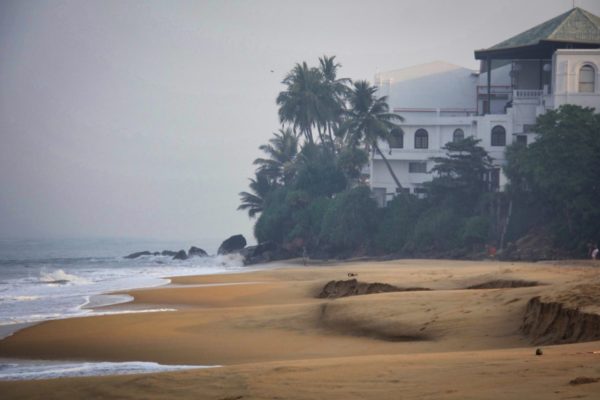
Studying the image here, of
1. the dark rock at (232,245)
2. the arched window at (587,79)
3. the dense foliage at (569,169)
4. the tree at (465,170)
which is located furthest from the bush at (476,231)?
the dark rock at (232,245)

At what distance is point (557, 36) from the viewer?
4841 cm

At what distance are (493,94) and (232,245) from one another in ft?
89.9

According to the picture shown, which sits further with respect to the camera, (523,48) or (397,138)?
(397,138)

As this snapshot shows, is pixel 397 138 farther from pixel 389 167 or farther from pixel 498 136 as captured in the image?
pixel 498 136

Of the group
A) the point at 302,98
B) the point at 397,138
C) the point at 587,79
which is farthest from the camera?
the point at 302,98

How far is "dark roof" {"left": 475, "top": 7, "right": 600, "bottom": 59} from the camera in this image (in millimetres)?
48219

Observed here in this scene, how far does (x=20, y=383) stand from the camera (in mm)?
11492

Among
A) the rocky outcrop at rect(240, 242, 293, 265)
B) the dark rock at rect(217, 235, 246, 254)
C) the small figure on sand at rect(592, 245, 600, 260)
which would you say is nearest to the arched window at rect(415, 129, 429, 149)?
the rocky outcrop at rect(240, 242, 293, 265)

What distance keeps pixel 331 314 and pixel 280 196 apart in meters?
45.1

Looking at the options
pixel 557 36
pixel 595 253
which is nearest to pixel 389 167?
pixel 557 36

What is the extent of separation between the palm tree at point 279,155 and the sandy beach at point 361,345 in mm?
46239

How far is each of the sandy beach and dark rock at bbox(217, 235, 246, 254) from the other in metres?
A: 44.1

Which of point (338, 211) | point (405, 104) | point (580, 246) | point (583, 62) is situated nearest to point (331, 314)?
point (580, 246)

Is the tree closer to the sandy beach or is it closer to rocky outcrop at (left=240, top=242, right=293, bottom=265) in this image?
rocky outcrop at (left=240, top=242, right=293, bottom=265)
